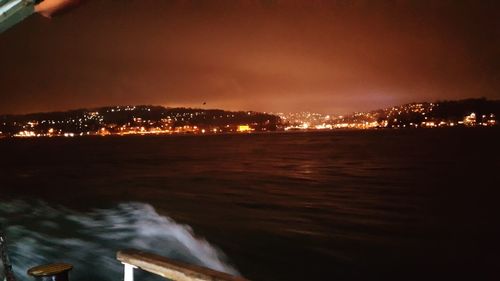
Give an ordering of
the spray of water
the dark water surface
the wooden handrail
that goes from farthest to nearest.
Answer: the dark water surface < the spray of water < the wooden handrail

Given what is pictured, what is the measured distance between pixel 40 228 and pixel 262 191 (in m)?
19.8

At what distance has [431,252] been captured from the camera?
47.9 feet

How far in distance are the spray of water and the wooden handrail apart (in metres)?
5.29

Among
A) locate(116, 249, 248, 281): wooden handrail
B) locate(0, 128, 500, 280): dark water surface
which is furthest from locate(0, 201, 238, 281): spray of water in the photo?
locate(116, 249, 248, 281): wooden handrail

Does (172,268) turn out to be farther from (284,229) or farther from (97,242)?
(284,229)

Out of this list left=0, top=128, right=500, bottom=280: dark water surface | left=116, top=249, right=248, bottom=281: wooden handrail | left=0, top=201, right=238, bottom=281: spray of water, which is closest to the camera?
left=116, top=249, right=248, bottom=281: wooden handrail

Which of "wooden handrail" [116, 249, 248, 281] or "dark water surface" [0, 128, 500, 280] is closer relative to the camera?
"wooden handrail" [116, 249, 248, 281]

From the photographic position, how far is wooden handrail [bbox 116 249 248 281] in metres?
2.87

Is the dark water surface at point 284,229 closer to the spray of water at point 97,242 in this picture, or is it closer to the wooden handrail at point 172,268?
the spray of water at point 97,242

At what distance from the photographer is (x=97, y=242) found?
41.7 ft

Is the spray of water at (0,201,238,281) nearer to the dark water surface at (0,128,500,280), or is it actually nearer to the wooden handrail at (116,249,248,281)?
the dark water surface at (0,128,500,280)

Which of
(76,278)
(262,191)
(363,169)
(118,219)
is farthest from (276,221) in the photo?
(363,169)

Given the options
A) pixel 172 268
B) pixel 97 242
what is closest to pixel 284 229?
pixel 97 242

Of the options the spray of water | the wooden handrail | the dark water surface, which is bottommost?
the dark water surface
